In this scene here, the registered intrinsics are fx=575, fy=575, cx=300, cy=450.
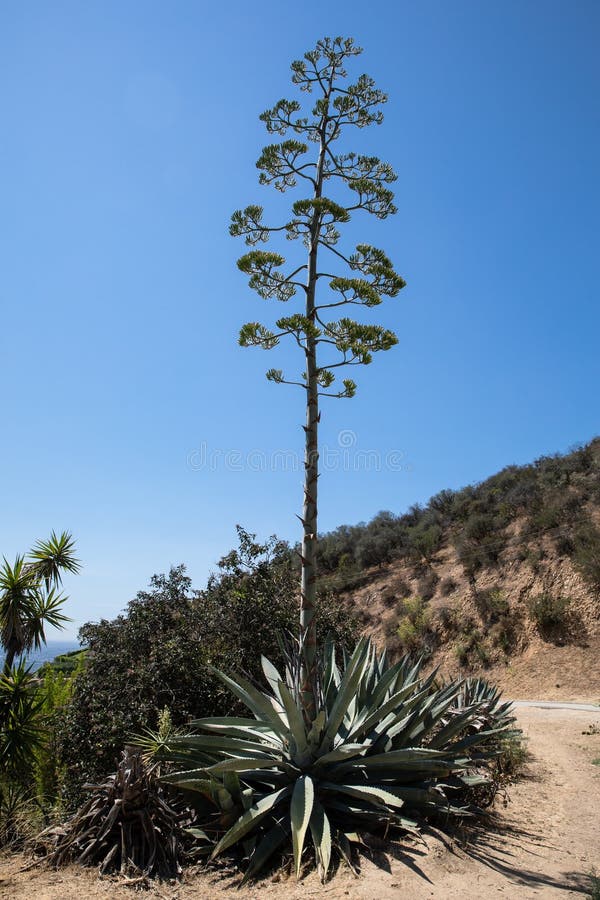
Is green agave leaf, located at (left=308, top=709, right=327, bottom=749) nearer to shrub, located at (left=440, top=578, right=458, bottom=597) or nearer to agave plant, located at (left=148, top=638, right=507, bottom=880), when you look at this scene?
agave plant, located at (left=148, top=638, right=507, bottom=880)

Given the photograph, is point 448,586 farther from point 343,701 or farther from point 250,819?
point 250,819

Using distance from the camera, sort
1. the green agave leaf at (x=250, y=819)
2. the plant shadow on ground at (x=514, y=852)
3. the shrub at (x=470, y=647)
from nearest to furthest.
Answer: the plant shadow on ground at (x=514, y=852)
the green agave leaf at (x=250, y=819)
the shrub at (x=470, y=647)

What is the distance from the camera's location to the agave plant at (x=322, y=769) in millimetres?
4305

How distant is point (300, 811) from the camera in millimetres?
4195

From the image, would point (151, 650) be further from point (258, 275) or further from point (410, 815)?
point (258, 275)

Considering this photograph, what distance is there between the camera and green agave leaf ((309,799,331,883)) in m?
3.87

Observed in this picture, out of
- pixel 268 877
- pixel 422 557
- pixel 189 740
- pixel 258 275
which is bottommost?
pixel 268 877

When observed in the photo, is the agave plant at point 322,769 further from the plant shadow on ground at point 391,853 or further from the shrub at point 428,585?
the shrub at point 428,585

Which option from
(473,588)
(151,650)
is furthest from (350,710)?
→ (473,588)

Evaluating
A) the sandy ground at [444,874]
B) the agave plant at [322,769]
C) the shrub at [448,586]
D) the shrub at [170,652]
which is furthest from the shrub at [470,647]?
the agave plant at [322,769]

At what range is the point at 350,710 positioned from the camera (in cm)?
566

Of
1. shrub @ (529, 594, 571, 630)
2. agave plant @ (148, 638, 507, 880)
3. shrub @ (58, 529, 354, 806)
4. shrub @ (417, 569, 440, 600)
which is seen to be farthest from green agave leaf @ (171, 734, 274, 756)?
shrub @ (417, 569, 440, 600)

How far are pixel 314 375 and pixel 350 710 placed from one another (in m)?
3.33

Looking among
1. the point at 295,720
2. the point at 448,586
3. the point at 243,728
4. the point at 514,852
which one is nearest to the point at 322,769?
the point at 295,720
